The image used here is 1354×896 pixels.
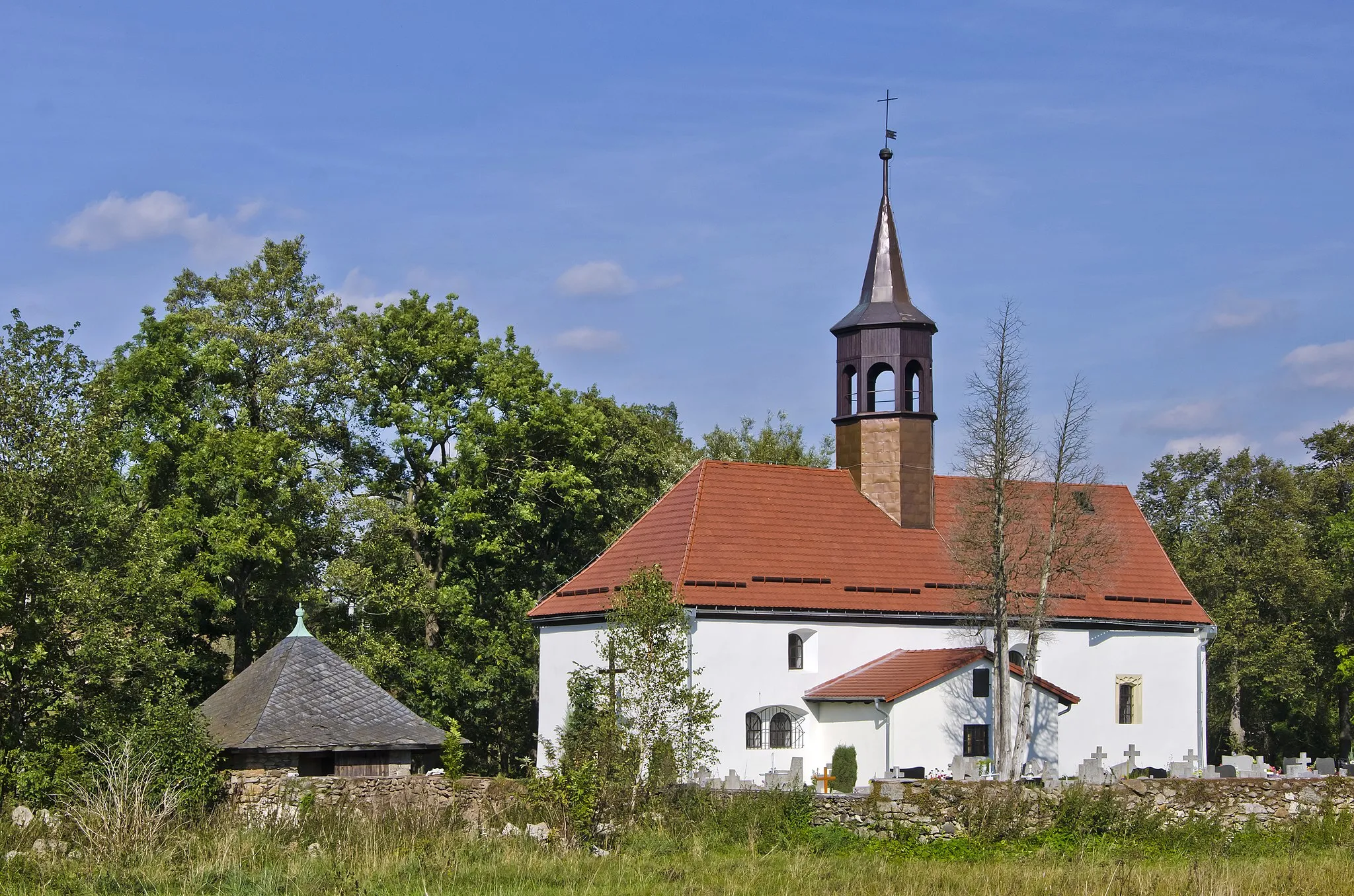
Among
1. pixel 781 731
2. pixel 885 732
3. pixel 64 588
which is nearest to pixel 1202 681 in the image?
pixel 885 732

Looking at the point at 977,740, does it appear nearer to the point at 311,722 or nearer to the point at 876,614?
the point at 876,614

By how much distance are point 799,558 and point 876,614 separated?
210 centimetres

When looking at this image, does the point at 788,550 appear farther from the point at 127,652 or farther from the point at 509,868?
the point at 509,868

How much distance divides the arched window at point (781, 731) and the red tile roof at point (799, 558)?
2343mm

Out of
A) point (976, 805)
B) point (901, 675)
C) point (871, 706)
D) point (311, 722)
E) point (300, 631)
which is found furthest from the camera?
point (901, 675)

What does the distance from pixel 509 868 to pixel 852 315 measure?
76.9ft

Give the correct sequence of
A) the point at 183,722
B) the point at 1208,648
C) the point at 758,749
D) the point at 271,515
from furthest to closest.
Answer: the point at 1208,648 < the point at 271,515 < the point at 758,749 < the point at 183,722

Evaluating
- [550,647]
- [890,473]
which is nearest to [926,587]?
[890,473]

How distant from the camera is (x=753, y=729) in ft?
104

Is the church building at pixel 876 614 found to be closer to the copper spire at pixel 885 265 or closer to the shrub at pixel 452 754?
the copper spire at pixel 885 265

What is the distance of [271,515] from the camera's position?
35.9 m

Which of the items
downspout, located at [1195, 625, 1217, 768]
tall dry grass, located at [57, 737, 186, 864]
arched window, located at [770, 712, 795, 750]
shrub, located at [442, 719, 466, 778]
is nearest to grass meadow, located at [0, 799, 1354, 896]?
tall dry grass, located at [57, 737, 186, 864]

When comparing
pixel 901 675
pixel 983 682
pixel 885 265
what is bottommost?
pixel 983 682

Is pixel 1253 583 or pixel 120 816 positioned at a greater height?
pixel 1253 583
